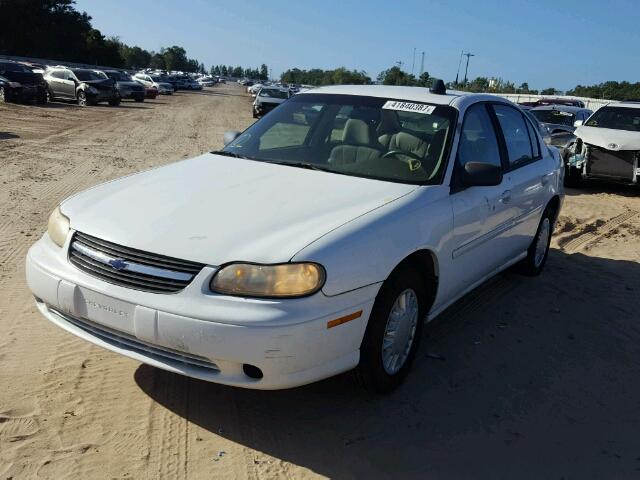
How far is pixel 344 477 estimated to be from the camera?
2.86 m

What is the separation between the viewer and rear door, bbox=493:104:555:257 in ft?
16.0

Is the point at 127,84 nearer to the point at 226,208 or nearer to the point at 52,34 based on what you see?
the point at 226,208

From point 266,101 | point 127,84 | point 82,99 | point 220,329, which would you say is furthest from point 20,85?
point 220,329

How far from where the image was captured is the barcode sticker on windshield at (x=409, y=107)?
4.29 meters

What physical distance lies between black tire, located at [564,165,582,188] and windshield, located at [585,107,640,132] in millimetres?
1020

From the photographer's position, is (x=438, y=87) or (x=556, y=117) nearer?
(x=438, y=87)

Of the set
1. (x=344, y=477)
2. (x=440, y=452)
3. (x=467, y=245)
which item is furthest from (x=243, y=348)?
(x=467, y=245)

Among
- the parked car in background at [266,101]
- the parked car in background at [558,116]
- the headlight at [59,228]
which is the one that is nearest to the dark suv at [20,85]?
the parked car in background at [266,101]

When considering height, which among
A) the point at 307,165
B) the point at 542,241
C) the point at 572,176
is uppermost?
the point at 307,165

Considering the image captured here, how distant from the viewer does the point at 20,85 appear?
25406 millimetres

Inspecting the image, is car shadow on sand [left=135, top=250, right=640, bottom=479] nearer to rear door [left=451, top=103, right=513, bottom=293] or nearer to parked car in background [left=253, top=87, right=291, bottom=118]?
rear door [left=451, top=103, right=513, bottom=293]

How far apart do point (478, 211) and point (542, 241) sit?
214cm

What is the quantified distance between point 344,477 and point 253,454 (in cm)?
45

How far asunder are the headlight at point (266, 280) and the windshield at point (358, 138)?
1255mm
